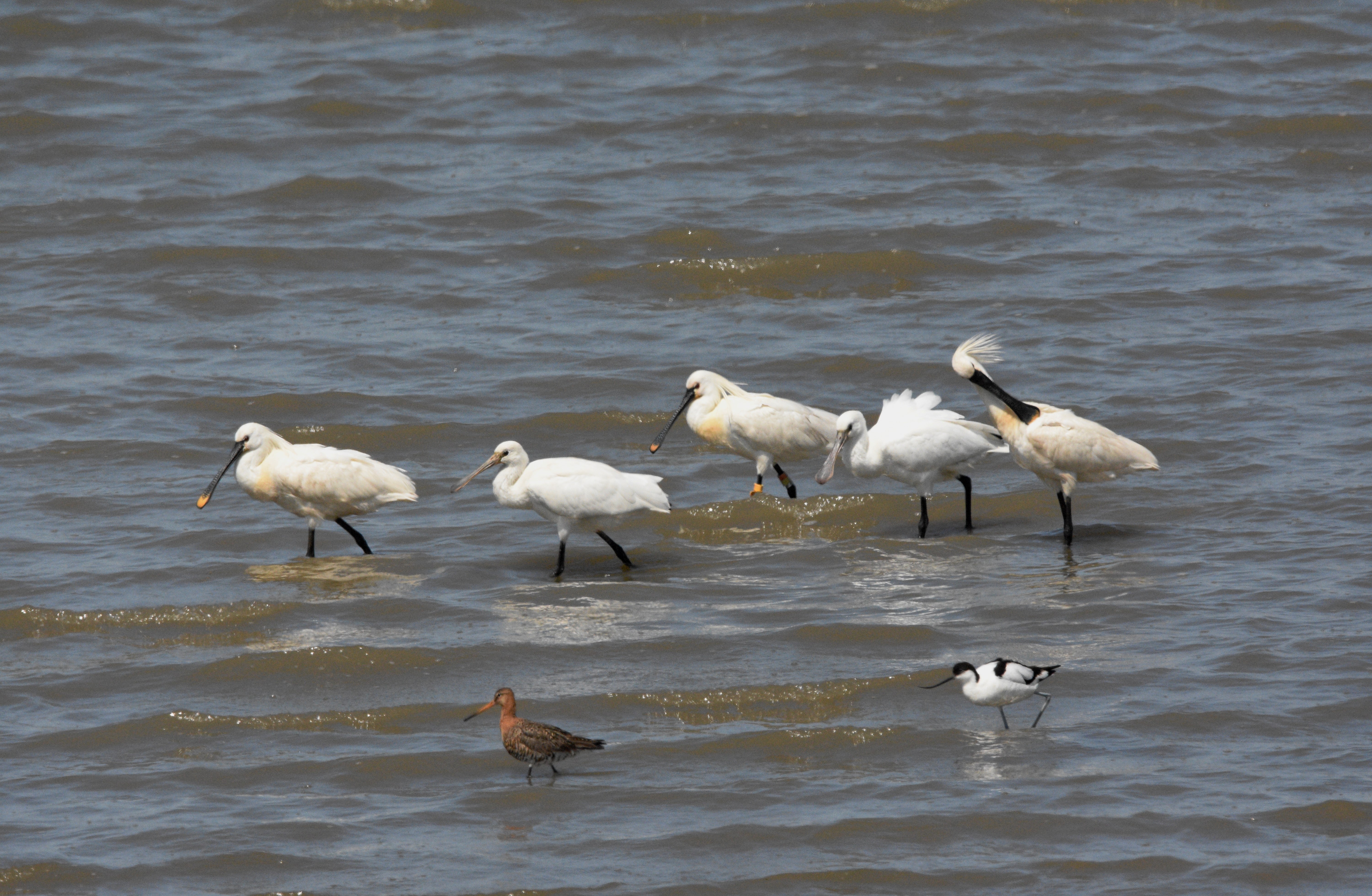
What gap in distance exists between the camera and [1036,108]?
70.2 feet

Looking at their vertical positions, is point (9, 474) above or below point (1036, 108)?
below

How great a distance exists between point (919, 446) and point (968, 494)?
0.59 meters

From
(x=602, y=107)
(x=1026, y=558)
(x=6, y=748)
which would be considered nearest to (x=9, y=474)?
(x=6, y=748)

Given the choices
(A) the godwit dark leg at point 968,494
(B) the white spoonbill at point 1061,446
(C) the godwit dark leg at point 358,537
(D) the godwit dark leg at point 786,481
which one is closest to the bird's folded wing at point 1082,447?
(B) the white spoonbill at point 1061,446

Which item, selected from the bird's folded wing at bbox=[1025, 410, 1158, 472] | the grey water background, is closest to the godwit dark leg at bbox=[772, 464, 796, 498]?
the grey water background

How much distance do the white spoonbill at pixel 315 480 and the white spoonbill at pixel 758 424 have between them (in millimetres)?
2340

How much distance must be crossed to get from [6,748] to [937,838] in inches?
179

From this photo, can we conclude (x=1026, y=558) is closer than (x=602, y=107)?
Yes

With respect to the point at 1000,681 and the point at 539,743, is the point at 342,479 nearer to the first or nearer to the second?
the point at 539,743

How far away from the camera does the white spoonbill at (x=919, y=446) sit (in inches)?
466

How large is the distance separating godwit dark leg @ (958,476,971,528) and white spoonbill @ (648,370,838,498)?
3.69ft

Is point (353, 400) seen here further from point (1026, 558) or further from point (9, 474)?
point (1026, 558)

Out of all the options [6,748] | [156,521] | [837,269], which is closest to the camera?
[6,748]

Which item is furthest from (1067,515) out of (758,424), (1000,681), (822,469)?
(1000,681)
